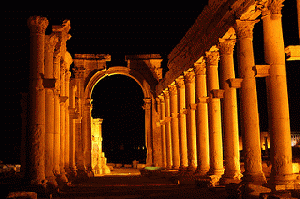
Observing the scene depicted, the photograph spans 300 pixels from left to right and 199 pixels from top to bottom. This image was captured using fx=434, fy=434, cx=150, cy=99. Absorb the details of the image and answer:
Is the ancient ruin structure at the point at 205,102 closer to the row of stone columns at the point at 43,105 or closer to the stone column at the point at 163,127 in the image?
the row of stone columns at the point at 43,105

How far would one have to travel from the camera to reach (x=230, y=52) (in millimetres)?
25812

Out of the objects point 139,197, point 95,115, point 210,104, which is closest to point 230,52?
point 210,104

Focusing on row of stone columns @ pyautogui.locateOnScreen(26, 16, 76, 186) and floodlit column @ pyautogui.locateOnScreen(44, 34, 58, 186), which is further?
floodlit column @ pyautogui.locateOnScreen(44, 34, 58, 186)

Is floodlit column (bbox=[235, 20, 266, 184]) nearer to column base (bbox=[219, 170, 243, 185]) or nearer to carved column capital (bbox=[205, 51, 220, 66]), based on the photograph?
column base (bbox=[219, 170, 243, 185])

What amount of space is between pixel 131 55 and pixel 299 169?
24.5 meters

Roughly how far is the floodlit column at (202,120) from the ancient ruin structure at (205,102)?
70mm

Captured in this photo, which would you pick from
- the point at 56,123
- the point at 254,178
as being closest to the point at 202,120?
the point at 56,123

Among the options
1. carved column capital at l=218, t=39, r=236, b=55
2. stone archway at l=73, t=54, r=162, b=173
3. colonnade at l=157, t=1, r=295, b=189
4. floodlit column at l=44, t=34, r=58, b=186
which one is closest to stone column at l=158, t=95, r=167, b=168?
stone archway at l=73, t=54, r=162, b=173

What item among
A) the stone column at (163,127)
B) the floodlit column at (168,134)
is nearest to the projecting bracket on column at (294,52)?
the floodlit column at (168,134)

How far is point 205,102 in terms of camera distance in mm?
30672

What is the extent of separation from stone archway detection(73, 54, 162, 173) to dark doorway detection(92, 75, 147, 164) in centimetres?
2341

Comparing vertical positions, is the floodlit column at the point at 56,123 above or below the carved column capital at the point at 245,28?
below

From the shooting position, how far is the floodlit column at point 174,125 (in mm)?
40250

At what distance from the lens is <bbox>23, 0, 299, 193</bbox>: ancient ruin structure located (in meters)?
19.0
